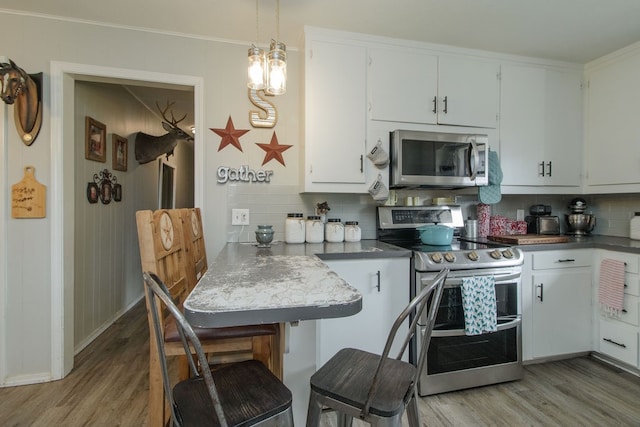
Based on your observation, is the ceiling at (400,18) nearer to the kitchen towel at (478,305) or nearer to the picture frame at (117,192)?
the picture frame at (117,192)

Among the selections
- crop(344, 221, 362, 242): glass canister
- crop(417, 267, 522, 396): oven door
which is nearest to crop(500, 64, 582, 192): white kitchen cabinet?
crop(417, 267, 522, 396): oven door

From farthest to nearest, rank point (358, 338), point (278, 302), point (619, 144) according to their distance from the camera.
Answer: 1. point (619, 144)
2. point (358, 338)
3. point (278, 302)

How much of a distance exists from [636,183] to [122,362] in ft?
13.2

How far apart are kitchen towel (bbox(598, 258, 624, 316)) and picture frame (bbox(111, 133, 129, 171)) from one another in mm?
4176

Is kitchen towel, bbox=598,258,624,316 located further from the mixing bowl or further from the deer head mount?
the deer head mount

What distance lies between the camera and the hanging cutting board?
1985 millimetres

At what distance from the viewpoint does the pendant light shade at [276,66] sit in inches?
53.9

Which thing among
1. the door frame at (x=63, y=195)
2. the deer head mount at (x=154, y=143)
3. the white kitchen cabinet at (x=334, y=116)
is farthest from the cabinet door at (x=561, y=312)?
the deer head mount at (x=154, y=143)

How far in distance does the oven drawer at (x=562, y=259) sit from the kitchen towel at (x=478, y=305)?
1.92 feet

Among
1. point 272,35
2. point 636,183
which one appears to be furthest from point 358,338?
point 636,183

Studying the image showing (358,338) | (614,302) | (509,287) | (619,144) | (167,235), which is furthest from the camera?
(619,144)

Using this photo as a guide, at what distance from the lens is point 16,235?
200cm

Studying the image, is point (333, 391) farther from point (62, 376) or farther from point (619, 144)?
point (619, 144)

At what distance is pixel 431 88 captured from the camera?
7.56 ft
